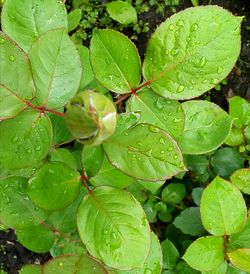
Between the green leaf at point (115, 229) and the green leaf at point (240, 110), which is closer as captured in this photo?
the green leaf at point (115, 229)

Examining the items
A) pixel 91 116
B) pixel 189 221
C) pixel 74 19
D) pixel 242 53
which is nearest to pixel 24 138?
pixel 91 116

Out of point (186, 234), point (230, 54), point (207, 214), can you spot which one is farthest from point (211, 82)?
point (186, 234)

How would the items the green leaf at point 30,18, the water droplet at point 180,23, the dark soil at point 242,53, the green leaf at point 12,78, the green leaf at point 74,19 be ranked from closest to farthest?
the green leaf at point 12,78
the water droplet at point 180,23
the green leaf at point 30,18
the green leaf at point 74,19
the dark soil at point 242,53

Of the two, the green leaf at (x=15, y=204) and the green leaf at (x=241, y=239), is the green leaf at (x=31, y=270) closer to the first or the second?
the green leaf at (x=15, y=204)

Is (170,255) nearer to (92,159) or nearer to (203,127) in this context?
(203,127)

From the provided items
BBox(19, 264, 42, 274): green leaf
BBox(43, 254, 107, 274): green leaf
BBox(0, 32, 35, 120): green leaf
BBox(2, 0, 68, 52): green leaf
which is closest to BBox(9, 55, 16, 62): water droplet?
BBox(0, 32, 35, 120): green leaf

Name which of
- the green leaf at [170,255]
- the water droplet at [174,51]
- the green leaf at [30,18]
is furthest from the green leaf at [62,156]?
the green leaf at [170,255]

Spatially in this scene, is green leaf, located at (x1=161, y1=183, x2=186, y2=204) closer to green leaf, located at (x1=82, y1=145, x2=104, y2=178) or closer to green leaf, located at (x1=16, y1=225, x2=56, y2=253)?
green leaf, located at (x1=16, y1=225, x2=56, y2=253)
